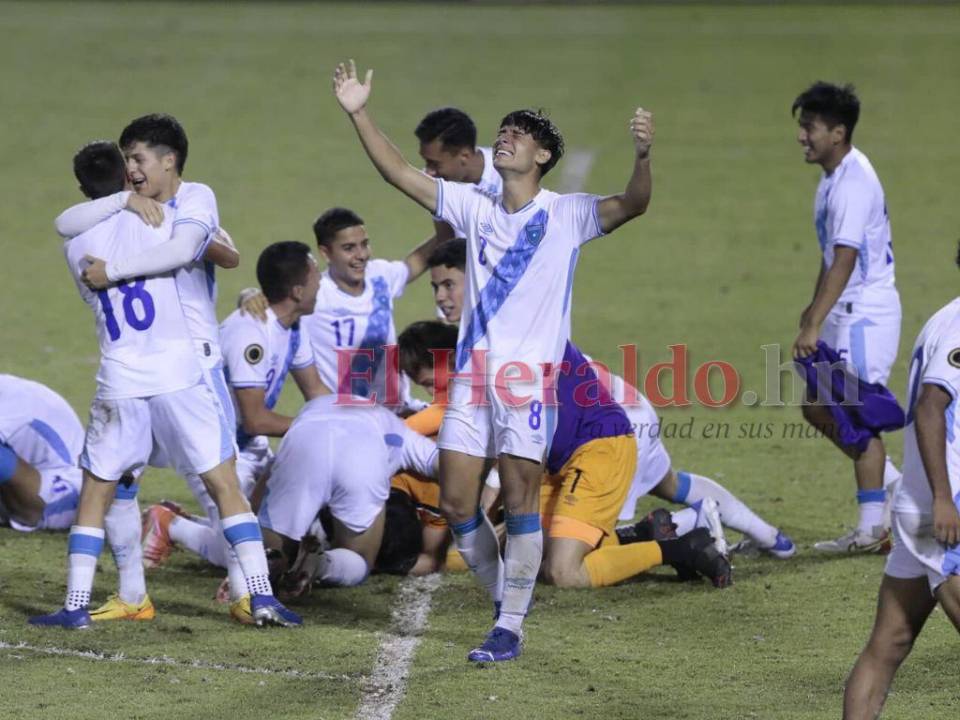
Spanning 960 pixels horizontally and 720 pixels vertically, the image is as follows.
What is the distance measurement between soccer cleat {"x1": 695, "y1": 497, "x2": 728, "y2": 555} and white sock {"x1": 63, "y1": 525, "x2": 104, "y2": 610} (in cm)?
282

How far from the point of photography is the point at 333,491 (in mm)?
7633

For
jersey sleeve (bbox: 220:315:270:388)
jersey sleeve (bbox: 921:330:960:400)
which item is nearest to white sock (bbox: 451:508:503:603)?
jersey sleeve (bbox: 220:315:270:388)

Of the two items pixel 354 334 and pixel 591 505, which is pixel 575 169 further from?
pixel 591 505

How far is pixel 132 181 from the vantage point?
702 centimetres

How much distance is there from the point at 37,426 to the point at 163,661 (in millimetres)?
2406

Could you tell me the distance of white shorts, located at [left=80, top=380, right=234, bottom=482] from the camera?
6.84 meters

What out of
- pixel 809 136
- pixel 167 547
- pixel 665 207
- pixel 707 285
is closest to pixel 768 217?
pixel 665 207

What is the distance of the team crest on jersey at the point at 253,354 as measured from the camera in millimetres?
8203

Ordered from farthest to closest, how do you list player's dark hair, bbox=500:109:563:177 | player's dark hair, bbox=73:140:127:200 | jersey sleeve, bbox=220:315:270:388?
jersey sleeve, bbox=220:315:270:388
player's dark hair, bbox=73:140:127:200
player's dark hair, bbox=500:109:563:177

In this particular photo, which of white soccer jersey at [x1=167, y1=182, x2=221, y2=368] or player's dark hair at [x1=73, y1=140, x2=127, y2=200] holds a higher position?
player's dark hair at [x1=73, y1=140, x2=127, y2=200]

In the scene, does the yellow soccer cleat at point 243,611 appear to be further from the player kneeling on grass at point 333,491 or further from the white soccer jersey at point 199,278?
the white soccer jersey at point 199,278

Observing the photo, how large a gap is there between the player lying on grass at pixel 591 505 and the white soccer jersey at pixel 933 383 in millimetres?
2624

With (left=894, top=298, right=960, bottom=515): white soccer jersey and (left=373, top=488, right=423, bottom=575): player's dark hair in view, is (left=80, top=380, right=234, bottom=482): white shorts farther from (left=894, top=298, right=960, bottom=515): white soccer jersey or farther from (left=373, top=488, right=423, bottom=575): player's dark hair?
(left=894, top=298, right=960, bottom=515): white soccer jersey

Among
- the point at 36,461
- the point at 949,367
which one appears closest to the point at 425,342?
the point at 36,461
